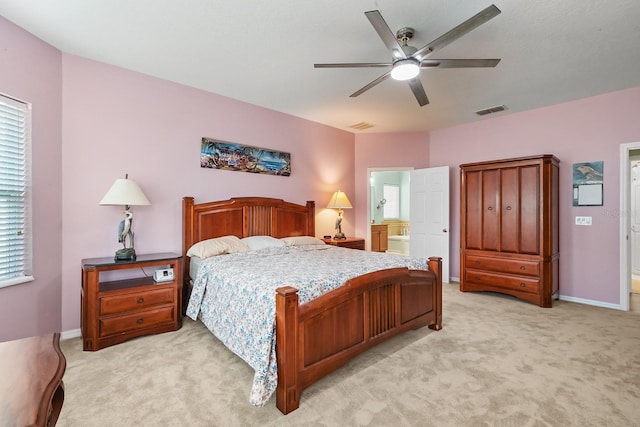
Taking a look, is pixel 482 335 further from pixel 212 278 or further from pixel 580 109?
pixel 580 109

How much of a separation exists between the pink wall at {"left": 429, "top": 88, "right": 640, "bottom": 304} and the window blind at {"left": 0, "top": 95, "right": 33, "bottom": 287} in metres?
5.84

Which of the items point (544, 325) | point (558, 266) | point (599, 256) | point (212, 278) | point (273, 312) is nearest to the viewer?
point (273, 312)

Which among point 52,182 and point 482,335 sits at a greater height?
point 52,182

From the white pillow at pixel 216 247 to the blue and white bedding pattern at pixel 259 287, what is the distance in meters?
0.11

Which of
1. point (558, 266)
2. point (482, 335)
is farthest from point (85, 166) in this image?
point (558, 266)

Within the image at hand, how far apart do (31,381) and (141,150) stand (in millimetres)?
2954

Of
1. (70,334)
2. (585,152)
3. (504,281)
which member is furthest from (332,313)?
(585,152)

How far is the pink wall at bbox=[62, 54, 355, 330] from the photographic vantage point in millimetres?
2916

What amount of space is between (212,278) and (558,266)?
4.58 meters

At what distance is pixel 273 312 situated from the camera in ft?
6.18

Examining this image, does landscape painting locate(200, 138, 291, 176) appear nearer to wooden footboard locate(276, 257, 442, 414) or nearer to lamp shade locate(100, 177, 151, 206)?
lamp shade locate(100, 177, 151, 206)

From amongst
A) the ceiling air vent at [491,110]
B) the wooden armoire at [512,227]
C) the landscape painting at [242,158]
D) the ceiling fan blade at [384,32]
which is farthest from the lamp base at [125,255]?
the ceiling air vent at [491,110]

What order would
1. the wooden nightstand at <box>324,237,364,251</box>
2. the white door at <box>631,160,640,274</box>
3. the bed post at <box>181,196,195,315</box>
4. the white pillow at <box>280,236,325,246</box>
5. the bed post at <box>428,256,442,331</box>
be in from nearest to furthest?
the bed post at <box>428,256,442,331</box>
the bed post at <box>181,196,195,315</box>
the white pillow at <box>280,236,325,246</box>
the wooden nightstand at <box>324,237,364,251</box>
the white door at <box>631,160,640,274</box>

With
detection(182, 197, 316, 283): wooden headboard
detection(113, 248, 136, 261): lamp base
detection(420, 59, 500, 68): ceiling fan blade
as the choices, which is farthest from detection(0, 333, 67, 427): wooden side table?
detection(420, 59, 500, 68): ceiling fan blade
